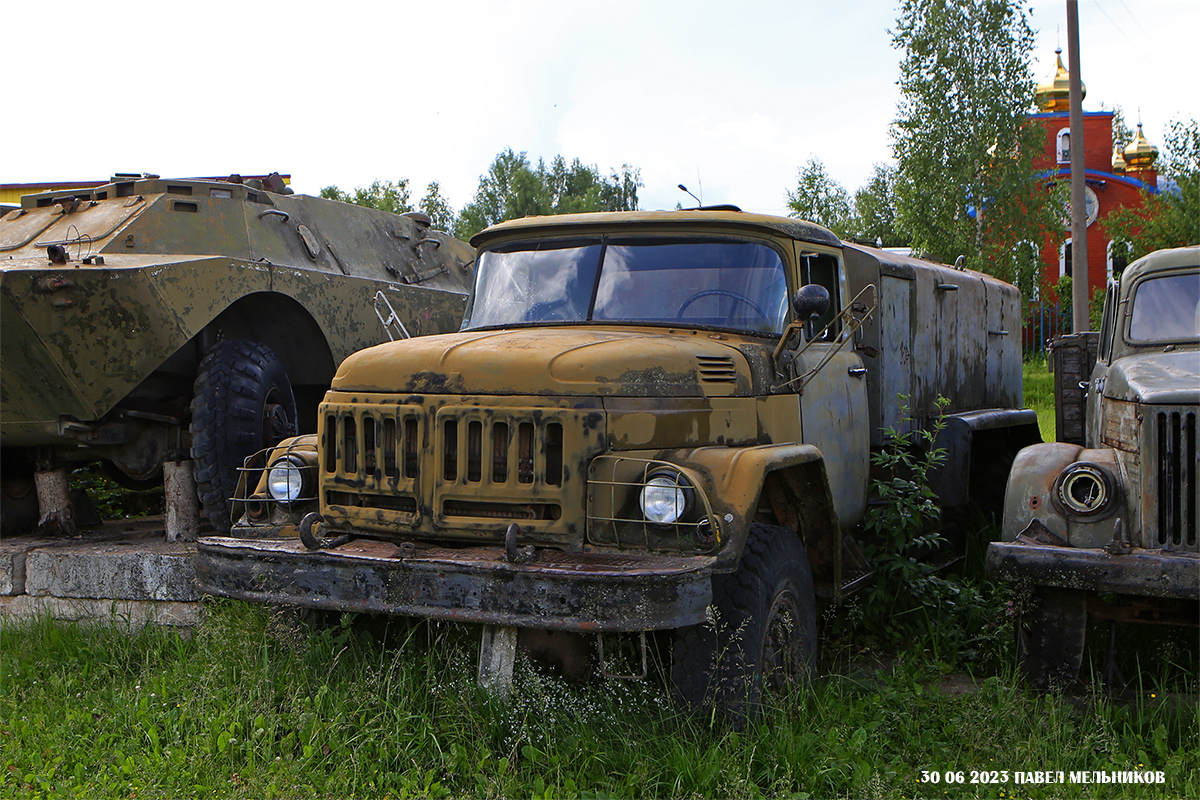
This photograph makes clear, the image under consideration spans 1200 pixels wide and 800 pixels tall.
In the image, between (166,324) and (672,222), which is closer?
(672,222)

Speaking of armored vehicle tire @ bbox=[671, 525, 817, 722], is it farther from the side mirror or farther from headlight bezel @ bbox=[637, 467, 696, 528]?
the side mirror

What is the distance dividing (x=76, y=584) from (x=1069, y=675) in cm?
501

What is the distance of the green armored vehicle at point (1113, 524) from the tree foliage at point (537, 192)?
132ft

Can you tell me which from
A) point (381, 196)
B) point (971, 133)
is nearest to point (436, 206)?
point (381, 196)

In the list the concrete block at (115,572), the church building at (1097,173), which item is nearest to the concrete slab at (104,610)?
the concrete block at (115,572)

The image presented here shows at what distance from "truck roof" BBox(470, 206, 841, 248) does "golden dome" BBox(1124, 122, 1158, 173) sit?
3251 centimetres

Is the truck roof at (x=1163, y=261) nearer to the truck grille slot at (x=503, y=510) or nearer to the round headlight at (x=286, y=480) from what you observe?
the truck grille slot at (x=503, y=510)

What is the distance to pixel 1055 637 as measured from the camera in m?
4.24

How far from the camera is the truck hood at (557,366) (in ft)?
12.9

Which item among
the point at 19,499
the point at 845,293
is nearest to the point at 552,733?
the point at 845,293

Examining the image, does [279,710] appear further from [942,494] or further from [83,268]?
[942,494]

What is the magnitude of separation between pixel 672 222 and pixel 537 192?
132ft

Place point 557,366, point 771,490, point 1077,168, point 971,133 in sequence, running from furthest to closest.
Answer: point 971,133
point 1077,168
point 771,490
point 557,366

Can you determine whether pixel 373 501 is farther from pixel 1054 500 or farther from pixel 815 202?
pixel 815 202
